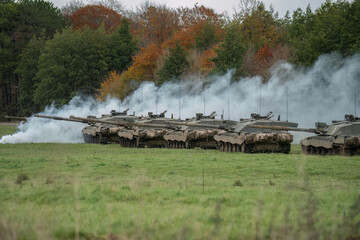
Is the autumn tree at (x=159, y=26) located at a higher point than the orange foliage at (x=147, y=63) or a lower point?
higher

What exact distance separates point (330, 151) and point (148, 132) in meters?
11.9

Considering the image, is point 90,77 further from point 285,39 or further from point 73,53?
point 285,39

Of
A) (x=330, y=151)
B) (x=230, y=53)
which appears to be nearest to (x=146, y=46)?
(x=230, y=53)

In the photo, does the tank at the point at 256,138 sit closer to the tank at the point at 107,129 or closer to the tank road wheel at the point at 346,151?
the tank road wheel at the point at 346,151

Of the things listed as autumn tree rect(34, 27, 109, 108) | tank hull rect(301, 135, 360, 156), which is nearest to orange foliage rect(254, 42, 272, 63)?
autumn tree rect(34, 27, 109, 108)

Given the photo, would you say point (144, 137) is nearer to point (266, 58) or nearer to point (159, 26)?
point (266, 58)

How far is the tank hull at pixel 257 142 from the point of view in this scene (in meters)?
27.1

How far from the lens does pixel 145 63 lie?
61594 millimetres

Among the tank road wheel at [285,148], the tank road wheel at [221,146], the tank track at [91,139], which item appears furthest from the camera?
the tank track at [91,139]

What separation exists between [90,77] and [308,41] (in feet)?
101

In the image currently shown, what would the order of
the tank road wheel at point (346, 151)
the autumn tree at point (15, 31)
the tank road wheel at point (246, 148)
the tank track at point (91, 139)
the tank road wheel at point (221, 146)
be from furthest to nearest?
the autumn tree at point (15, 31)
the tank track at point (91, 139)
the tank road wheel at point (221, 146)
the tank road wheel at point (246, 148)
the tank road wheel at point (346, 151)

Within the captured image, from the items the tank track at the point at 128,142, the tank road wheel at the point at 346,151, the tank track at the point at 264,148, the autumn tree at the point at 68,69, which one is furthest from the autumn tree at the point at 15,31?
the tank road wheel at the point at 346,151

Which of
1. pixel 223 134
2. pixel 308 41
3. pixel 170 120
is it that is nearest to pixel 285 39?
pixel 308 41

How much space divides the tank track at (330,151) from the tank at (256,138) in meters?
1.06
